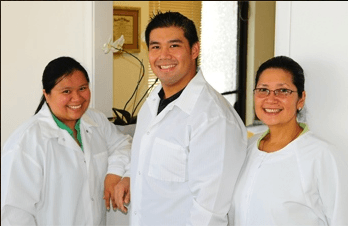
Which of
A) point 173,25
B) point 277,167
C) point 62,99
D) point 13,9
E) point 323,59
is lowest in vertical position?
point 277,167

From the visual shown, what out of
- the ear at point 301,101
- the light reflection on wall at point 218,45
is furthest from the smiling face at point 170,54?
the light reflection on wall at point 218,45

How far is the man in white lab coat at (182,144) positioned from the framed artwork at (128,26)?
228 centimetres

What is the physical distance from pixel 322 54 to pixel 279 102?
186 millimetres

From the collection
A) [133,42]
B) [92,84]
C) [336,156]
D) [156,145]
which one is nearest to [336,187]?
[336,156]

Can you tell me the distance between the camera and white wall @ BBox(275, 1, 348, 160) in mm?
1121

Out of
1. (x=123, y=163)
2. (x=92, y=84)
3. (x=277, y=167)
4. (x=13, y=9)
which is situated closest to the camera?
(x=277, y=167)

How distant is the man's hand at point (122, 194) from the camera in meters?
1.46

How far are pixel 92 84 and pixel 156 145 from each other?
122 cm

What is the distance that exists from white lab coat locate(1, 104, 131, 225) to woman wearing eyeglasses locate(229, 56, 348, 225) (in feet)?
1.83

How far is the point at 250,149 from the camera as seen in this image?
4.11 feet

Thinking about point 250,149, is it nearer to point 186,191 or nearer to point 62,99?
point 186,191

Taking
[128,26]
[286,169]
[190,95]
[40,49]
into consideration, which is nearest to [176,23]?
[190,95]

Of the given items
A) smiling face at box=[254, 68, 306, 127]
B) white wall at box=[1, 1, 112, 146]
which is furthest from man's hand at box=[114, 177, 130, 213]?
white wall at box=[1, 1, 112, 146]

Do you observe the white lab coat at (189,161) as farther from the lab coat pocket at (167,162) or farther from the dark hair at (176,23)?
the dark hair at (176,23)
